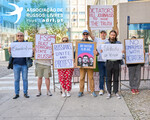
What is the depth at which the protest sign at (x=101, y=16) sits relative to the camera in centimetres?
593

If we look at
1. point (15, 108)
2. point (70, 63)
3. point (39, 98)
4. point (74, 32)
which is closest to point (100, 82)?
point (70, 63)

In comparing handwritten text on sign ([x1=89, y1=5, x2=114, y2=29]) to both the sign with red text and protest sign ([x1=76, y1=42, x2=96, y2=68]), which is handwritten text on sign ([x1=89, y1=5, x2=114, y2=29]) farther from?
the sign with red text

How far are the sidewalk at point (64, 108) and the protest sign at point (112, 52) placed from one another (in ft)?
3.95

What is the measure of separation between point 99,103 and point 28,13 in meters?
29.0

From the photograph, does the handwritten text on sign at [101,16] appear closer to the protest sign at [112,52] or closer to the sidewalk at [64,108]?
the protest sign at [112,52]

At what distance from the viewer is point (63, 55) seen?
5.53m

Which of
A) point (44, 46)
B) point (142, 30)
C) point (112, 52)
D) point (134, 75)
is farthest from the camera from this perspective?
point (142, 30)

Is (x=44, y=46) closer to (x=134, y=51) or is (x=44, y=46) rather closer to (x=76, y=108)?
(x=76, y=108)

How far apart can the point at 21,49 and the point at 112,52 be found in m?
2.66

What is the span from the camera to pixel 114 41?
5.30 m

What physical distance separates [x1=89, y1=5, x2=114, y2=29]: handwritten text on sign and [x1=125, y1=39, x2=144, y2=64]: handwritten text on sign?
2.88 ft

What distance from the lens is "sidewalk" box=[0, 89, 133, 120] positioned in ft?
13.3

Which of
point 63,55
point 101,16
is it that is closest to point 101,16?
point 101,16

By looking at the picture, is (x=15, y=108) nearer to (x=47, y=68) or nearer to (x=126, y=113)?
(x=47, y=68)
